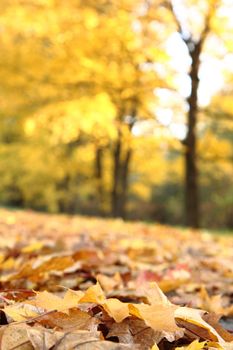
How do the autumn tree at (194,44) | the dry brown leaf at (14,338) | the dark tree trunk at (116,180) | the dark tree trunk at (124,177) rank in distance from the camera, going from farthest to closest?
1. the dark tree trunk at (124,177)
2. the dark tree trunk at (116,180)
3. the autumn tree at (194,44)
4. the dry brown leaf at (14,338)

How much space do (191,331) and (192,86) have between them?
8.54m

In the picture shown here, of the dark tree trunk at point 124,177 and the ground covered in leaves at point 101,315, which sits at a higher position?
the ground covered in leaves at point 101,315

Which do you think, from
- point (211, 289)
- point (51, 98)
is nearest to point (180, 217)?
point (51, 98)

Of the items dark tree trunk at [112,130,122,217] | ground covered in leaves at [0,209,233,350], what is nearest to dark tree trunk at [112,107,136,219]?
dark tree trunk at [112,130,122,217]

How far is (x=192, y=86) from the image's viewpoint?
9445 millimetres

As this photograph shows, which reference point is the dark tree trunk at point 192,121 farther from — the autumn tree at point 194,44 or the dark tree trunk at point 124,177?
the dark tree trunk at point 124,177

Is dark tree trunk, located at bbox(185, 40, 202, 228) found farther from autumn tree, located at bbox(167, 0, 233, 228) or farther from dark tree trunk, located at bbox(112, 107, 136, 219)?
dark tree trunk, located at bbox(112, 107, 136, 219)

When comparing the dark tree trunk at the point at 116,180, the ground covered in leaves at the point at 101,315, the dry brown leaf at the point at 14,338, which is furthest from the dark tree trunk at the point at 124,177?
the dry brown leaf at the point at 14,338

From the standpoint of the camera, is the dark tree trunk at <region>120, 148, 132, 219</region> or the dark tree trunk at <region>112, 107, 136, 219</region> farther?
the dark tree trunk at <region>120, 148, 132, 219</region>

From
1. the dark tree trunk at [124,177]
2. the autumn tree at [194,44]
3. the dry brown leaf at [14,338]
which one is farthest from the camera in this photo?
the dark tree trunk at [124,177]

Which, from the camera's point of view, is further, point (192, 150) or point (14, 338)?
point (192, 150)

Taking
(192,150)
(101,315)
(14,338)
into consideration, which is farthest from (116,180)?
(14,338)

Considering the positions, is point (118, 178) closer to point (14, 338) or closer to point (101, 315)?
point (101, 315)

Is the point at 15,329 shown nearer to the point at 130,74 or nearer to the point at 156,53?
the point at 156,53
